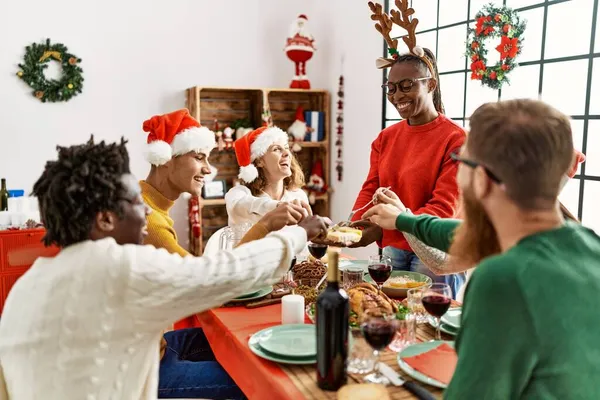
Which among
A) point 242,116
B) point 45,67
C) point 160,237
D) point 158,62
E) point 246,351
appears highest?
point 158,62

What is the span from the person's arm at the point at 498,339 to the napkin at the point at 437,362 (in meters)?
0.31

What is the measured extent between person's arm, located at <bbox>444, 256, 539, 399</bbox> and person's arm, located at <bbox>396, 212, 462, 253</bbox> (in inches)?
26.3

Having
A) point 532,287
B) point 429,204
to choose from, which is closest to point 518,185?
point 532,287

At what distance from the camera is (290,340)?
1412mm

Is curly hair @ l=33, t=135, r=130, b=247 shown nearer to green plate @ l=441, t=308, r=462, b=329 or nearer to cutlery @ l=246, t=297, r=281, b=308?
cutlery @ l=246, t=297, r=281, b=308

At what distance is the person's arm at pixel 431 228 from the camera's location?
1555 mm

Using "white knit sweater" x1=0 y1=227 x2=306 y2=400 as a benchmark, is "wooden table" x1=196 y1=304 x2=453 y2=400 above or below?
below

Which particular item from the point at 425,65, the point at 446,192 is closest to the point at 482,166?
the point at 446,192

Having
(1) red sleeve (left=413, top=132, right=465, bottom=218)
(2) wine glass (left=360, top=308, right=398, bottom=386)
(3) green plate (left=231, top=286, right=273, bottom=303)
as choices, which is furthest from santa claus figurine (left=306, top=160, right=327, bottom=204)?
(2) wine glass (left=360, top=308, right=398, bottom=386)

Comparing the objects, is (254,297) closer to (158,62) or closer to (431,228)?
(431,228)

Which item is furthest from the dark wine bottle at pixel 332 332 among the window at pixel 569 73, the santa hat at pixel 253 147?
the window at pixel 569 73

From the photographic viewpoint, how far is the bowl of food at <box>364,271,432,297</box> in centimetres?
180

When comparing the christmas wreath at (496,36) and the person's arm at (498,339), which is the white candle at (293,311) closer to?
the person's arm at (498,339)

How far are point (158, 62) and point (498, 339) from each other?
4.27m
